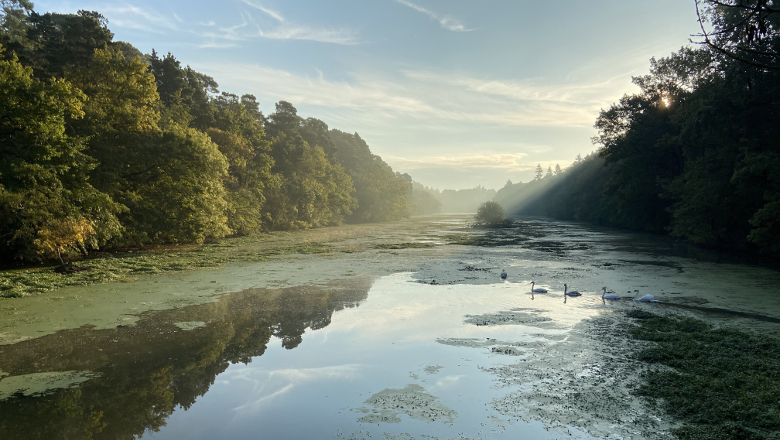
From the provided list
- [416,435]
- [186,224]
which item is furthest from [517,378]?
[186,224]

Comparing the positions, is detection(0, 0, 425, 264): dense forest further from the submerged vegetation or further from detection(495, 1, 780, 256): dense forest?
the submerged vegetation

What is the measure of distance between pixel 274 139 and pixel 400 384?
180 feet

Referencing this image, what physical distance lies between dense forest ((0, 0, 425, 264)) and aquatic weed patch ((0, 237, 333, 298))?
1.46 meters

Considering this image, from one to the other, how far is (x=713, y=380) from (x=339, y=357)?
258 inches

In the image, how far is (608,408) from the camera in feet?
20.2

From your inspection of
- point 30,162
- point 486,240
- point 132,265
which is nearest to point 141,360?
point 132,265

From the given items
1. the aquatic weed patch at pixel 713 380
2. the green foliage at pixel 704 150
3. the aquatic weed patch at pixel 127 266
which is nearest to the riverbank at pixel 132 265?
the aquatic weed patch at pixel 127 266

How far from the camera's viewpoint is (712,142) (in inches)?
1099

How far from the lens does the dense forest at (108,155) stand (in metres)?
17.6

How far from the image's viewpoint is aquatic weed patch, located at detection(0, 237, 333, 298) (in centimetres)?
1465

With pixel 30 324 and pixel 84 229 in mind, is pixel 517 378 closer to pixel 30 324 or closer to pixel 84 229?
pixel 30 324

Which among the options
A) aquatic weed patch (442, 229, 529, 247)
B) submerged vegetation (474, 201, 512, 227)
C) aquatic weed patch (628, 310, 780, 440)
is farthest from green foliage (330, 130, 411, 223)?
aquatic weed patch (628, 310, 780, 440)

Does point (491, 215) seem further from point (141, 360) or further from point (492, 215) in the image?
point (141, 360)

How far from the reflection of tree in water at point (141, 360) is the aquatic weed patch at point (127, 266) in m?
6.18
